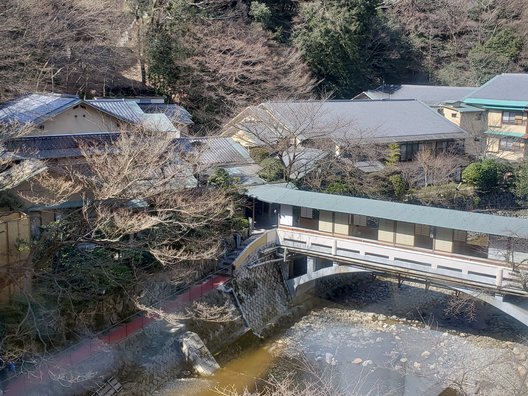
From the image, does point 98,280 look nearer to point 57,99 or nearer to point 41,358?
point 41,358

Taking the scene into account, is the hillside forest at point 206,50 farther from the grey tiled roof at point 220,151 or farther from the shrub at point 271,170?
the shrub at point 271,170

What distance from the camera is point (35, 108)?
57.5 ft

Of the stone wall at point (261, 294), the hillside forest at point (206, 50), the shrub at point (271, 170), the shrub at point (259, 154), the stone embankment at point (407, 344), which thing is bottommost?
the stone embankment at point (407, 344)

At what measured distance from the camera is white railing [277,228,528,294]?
48.8 ft

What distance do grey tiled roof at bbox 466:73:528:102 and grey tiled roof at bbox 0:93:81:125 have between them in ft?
73.3

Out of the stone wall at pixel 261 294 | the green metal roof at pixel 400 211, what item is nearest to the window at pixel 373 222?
the green metal roof at pixel 400 211

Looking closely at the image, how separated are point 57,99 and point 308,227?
8.67 metres

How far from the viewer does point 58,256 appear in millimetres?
13336

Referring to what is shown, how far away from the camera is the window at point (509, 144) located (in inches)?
1181

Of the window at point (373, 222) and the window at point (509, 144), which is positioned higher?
the window at point (509, 144)

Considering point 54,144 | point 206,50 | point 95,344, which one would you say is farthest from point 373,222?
point 206,50

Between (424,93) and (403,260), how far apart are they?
2169 cm

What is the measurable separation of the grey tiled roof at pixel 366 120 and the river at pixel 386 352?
25.4 feet

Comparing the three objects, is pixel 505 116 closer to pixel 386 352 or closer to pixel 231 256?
pixel 386 352
